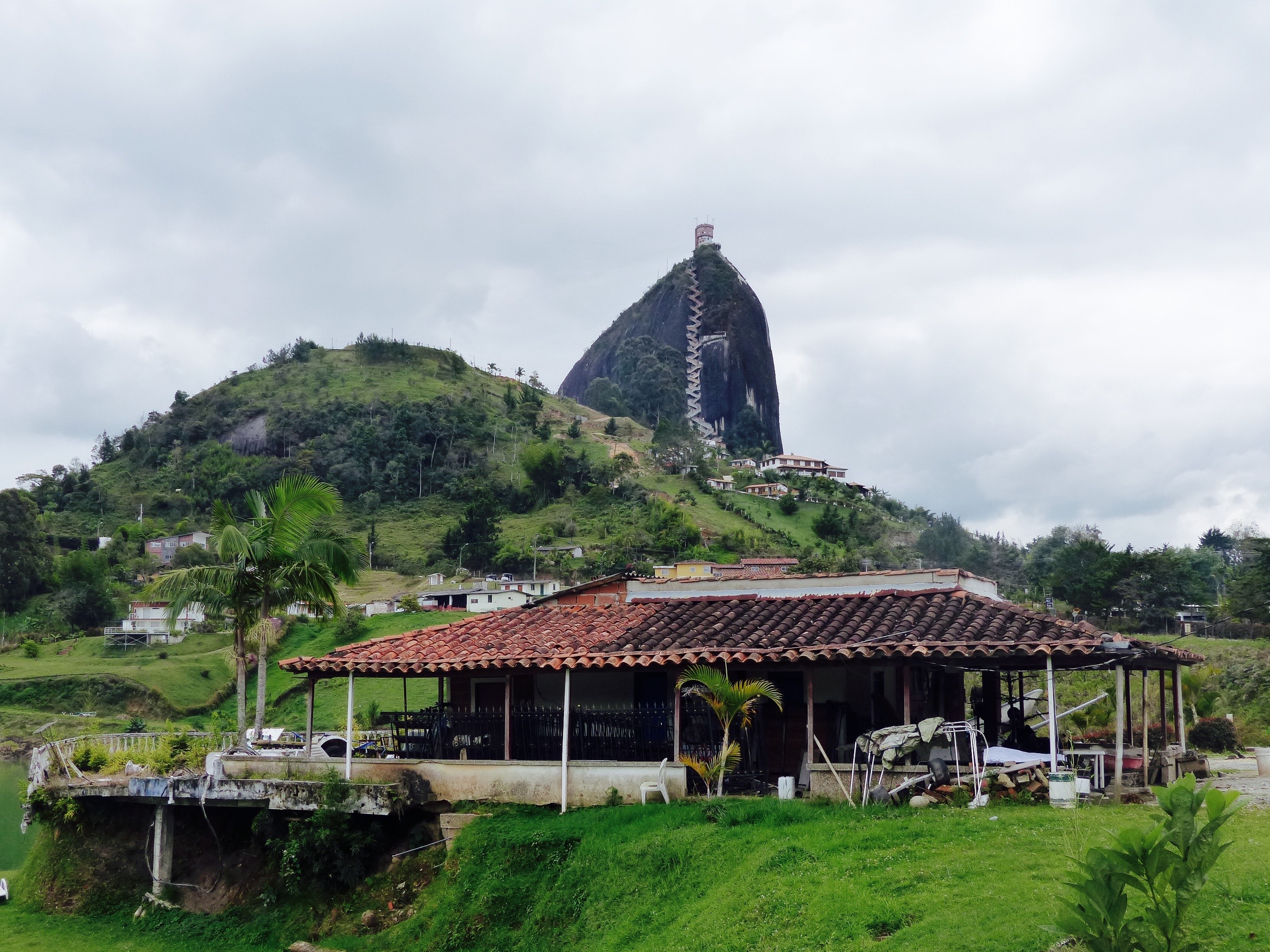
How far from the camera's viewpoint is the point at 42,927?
17734mm

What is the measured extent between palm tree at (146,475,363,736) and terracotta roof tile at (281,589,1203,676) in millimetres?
1551

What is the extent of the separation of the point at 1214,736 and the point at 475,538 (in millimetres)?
62039

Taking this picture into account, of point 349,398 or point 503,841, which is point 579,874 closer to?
point 503,841

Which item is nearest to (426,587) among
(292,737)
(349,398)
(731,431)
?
(292,737)

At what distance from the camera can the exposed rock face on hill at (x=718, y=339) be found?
6978 inches

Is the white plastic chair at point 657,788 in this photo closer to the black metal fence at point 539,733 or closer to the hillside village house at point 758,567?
the black metal fence at point 539,733

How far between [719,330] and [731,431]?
17073 mm

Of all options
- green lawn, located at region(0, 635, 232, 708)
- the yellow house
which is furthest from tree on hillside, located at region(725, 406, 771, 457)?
green lawn, located at region(0, 635, 232, 708)

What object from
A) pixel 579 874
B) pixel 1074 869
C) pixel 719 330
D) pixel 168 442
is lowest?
pixel 579 874

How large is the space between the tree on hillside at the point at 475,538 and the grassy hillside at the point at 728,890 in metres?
62.4

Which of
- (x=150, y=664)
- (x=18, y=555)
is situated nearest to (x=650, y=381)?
(x=18, y=555)

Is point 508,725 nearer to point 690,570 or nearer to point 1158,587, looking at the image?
point 690,570

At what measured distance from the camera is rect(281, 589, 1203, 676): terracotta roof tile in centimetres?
1529

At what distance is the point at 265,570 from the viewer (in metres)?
20.0
